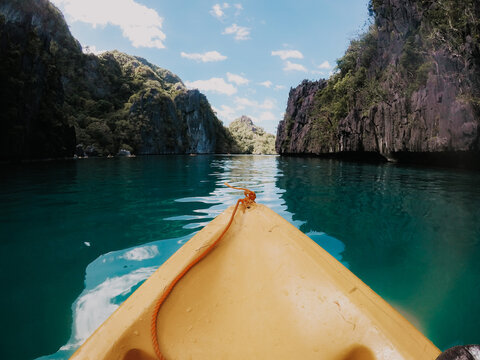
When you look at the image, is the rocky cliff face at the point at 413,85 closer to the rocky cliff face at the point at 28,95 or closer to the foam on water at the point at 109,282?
the foam on water at the point at 109,282

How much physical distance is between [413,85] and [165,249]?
632 inches

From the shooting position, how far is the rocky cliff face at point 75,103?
17438mm

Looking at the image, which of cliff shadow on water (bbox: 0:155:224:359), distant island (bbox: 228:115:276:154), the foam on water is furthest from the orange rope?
distant island (bbox: 228:115:276:154)

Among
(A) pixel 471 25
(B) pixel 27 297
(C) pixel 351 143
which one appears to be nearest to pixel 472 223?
(B) pixel 27 297

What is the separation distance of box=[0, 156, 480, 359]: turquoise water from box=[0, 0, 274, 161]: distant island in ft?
56.5

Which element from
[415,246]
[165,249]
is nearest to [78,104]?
[165,249]

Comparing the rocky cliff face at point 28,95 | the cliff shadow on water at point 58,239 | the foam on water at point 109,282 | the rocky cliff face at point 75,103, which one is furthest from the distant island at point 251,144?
the foam on water at point 109,282

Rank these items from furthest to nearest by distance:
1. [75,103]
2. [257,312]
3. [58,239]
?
[75,103] → [58,239] → [257,312]

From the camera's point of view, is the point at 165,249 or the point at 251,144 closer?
the point at 165,249

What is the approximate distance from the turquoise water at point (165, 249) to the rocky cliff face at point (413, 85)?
285 inches

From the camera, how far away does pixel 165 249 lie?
2.84 m

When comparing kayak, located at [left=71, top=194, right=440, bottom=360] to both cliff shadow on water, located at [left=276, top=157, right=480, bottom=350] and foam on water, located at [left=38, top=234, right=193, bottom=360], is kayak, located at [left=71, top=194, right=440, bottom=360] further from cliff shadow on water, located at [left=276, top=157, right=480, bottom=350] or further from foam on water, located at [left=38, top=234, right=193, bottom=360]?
cliff shadow on water, located at [left=276, top=157, right=480, bottom=350]

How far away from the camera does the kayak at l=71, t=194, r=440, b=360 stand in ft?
3.60

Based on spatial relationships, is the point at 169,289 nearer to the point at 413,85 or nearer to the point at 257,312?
the point at 257,312
